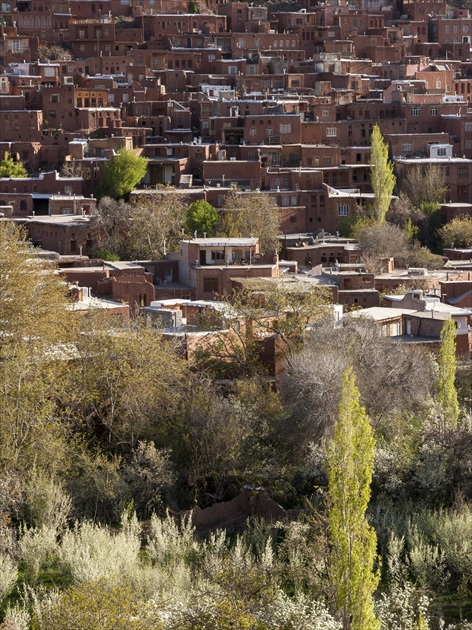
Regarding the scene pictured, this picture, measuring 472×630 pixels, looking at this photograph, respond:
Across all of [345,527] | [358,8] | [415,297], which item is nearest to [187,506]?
[345,527]

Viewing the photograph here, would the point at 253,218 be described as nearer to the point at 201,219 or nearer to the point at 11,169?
the point at 201,219

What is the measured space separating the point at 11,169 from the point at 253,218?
8012mm

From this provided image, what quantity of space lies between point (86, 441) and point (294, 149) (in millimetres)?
26661

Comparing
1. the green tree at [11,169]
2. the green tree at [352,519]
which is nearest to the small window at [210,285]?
the green tree at [11,169]

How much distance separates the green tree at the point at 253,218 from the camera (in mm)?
44656

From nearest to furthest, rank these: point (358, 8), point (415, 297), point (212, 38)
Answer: point (415, 297), point (212, 38), point (358, 8)

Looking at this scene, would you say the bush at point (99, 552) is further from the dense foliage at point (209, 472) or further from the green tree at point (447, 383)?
the green tree at point (447, 383)

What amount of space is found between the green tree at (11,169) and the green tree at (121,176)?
2636 mm

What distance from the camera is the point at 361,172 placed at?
170ft

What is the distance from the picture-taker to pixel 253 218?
45469 millimetres

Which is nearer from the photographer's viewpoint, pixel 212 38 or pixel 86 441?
pixel 86 441

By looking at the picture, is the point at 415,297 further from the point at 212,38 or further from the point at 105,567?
the point at 212,38

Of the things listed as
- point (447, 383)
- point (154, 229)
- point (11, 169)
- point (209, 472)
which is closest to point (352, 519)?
point (209, 472)

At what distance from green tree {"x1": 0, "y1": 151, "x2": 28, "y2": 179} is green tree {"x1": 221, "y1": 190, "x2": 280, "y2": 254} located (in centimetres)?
636
